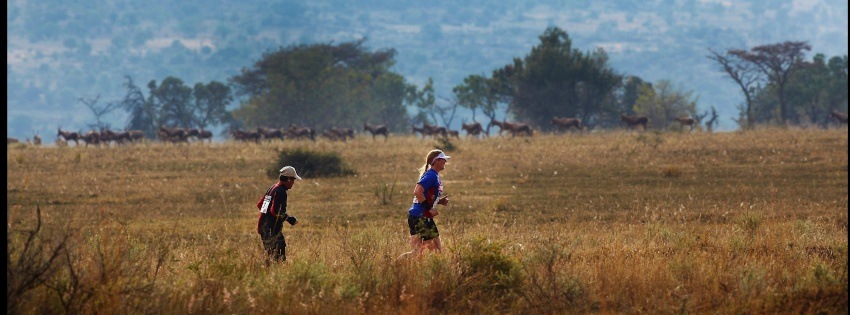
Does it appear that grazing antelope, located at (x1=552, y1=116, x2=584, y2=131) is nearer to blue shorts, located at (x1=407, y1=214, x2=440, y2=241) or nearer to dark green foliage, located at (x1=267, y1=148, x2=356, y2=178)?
dark green foliage, located at (x1=267, y1=148, x2=356, y2=178)

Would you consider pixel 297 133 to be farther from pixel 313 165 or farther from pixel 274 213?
pixel 274 213

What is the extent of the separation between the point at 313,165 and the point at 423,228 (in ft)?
A: 68.0

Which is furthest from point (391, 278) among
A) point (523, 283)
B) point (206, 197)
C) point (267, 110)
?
point (267, 110)

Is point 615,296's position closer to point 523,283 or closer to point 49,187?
point 523,283

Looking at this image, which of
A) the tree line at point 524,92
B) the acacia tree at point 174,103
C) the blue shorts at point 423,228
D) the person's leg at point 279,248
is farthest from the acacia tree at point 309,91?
the blue shorts at point 423,228

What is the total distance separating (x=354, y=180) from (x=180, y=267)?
17.8m

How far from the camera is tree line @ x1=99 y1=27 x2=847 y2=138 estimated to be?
262 ft

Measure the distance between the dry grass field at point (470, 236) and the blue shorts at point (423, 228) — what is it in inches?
12.3

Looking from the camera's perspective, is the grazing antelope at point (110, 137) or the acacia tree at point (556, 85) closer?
the grazing antelope at point (110, 137)

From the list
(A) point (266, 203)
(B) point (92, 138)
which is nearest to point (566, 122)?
(B) point (92, 138)

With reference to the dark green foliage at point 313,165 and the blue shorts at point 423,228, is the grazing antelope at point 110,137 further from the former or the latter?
the blue shorts at point 423,228

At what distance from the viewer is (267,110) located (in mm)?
93062

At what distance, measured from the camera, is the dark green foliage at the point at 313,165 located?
1280 inches

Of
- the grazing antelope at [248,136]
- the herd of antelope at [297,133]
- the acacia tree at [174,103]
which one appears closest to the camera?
the herd of antelope at [297,133]
